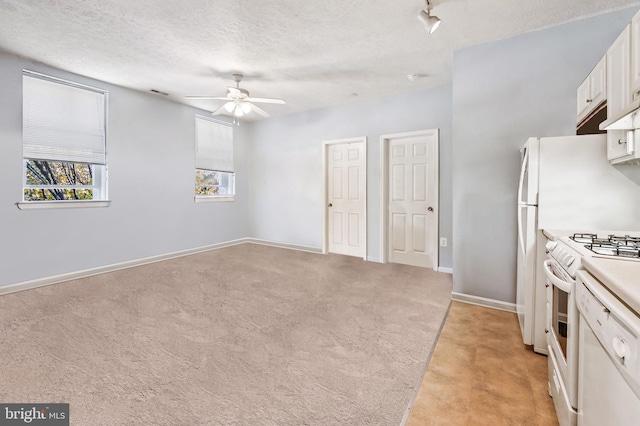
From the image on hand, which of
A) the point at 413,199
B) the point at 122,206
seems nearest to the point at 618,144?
the point at 413,199

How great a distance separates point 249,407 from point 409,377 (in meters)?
0.98

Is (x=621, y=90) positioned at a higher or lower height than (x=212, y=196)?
higher

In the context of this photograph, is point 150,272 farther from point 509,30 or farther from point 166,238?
point 509,30

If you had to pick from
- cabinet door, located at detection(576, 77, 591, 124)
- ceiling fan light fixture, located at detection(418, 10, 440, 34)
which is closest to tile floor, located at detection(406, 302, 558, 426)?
cabinet door, located at detection(576, 77, 591, 124)

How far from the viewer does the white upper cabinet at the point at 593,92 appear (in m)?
1.87

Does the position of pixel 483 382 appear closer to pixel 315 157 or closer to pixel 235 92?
pixel 235 92

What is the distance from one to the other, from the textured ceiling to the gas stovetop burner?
1963 millimetres

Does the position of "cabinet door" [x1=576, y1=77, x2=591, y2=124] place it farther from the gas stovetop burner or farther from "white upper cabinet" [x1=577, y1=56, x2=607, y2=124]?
the gas stovetop burner

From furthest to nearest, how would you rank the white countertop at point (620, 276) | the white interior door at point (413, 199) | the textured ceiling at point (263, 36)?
1. the white interior door at point (413, 199)
2. the textured ceiling at point (263, 36)
3. the white countertop at point (620, 276)

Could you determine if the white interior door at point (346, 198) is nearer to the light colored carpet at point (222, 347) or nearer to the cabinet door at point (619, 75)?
the light colored carpet at point (222, 347)

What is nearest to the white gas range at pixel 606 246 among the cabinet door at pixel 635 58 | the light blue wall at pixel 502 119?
the cabinet door at pixel 635 58

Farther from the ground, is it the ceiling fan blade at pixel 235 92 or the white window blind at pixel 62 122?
the ceiling fan blade at pixel 235 92

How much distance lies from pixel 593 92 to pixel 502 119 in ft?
2.61

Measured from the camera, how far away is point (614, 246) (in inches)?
53.3
